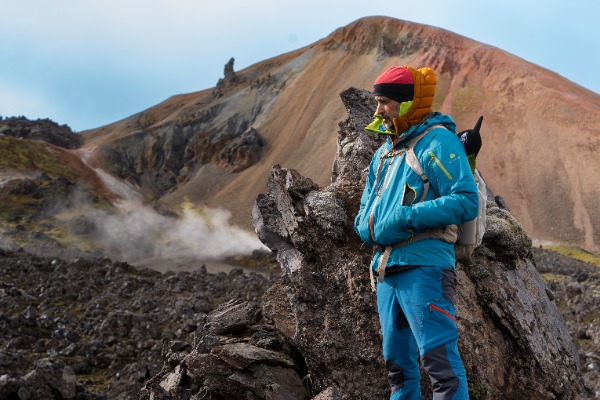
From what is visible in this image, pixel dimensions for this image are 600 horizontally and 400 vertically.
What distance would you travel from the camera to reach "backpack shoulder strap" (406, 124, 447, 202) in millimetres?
5332

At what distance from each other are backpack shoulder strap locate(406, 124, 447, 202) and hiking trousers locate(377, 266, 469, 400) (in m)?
0.73

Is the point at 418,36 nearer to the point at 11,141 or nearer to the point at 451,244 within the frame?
the point at 11,141

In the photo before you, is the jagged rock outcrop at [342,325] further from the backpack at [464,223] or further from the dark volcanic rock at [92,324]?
the backpack at [464,223]

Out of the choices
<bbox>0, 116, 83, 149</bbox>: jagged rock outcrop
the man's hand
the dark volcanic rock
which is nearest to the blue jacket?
the man's hand

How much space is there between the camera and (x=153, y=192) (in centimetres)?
9431

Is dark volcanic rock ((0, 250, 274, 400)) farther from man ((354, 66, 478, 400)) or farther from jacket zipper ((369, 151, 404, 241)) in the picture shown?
jacket zipper ((369, 151, 404, 241))

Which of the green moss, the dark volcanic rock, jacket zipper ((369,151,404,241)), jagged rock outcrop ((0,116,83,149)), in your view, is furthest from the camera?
jagged rock outcrop ((0,116,83,149))

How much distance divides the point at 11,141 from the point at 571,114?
63.5 metres

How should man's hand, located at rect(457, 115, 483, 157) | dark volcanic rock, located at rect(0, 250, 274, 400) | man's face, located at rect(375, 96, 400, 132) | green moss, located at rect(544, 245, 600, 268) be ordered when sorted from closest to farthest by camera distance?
man's face, located at rect(375, 96, 400, 132), man's hand, located at rect(457, 115, 483, 157), dark volcanic rock, located at rect(0, 250, 274, 400), green moss, located at rect(544, 245, 600, 268)

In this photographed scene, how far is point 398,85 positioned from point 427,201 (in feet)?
3.96

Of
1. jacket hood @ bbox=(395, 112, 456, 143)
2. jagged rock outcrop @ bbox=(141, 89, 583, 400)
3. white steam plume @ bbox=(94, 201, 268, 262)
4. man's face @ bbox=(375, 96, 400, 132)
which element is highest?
man's face @ bbox=(375, 96, 400, 132)

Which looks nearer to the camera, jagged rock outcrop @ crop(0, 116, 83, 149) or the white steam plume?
the white steam plume

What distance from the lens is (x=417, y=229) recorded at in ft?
17.1

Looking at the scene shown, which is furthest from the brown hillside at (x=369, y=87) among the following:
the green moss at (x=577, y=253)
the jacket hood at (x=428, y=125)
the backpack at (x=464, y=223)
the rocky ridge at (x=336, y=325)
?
the jacket hood at (x=428, y=125)
